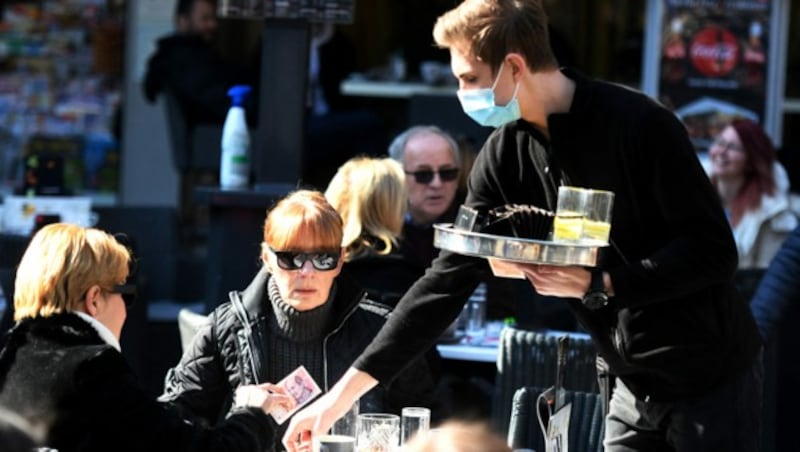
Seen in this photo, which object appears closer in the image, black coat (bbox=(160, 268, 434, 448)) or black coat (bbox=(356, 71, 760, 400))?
black coat (bbox=(356, 71, 760, 400))

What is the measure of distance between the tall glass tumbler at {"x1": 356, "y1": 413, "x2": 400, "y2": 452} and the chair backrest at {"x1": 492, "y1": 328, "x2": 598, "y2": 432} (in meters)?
1.56

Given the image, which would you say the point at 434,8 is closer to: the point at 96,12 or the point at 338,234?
the point at 96,12

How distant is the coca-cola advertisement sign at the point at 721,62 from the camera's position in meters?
9.17

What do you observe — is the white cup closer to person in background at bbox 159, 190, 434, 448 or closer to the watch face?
the watch face

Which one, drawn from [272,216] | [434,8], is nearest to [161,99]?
[434,8]

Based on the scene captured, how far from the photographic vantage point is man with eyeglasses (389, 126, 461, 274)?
6.39m

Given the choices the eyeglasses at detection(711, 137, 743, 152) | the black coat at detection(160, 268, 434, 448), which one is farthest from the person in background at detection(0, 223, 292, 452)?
the eyeglasses at detection(711, 137, 743, 152)

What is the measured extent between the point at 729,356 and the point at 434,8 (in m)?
8.69

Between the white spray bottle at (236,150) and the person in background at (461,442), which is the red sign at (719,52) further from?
the person in background at (461,442)

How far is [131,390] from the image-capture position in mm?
3465

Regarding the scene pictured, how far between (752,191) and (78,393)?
15.7ft

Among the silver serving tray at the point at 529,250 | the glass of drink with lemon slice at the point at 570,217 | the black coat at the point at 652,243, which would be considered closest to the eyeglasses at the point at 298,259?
A: the black coat at the point at 652,243

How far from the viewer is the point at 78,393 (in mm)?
3406

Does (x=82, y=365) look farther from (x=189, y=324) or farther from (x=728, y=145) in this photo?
(x=728, y=145)
